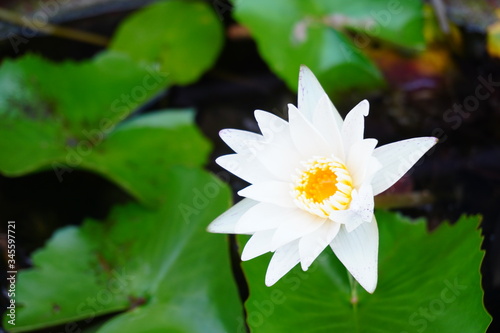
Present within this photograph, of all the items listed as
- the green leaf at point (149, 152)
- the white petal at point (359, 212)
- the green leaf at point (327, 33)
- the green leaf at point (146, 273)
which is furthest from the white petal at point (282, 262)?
the green leaf at point (327, 33)

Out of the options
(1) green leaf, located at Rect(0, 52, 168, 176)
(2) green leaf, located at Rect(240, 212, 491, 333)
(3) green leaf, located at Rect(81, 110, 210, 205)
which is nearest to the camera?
(2) green leaf, located at Rect(240, 212, 491, 333)

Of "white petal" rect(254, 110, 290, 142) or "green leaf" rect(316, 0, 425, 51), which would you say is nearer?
"white petal" rect(254, 110, 290, 142)

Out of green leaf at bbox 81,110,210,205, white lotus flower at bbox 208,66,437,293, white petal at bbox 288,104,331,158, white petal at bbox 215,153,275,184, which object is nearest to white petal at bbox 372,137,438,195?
→ white lotus flower at bbox 208,66,437,293

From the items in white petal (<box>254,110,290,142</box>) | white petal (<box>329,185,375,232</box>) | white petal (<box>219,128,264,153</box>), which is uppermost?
white petal (<box>254,110,290,142</box>)

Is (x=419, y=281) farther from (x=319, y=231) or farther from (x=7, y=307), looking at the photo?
(x=7, y=307)

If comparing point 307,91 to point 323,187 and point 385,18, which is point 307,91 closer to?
point 323,187

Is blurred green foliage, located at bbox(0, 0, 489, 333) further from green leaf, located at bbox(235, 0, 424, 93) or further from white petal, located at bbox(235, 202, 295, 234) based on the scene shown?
white petal, located at bbox(235, 202, 295, 234)
